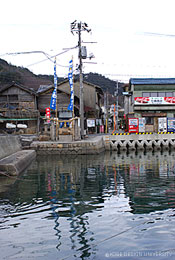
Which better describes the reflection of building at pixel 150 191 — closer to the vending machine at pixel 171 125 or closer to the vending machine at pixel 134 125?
the vending machine at pixel 134 125

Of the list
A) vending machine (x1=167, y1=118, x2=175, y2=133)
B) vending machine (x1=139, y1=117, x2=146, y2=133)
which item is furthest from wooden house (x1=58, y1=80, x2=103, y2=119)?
vending machine (x1=167, y1=118, x2=175, y2=133)

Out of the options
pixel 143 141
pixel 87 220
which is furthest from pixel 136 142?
pixel 87 220

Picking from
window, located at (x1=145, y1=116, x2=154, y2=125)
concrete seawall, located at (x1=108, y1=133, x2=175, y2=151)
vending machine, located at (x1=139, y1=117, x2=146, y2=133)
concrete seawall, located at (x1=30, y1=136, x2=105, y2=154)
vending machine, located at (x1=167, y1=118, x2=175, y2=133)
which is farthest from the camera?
window, located at (x1=145, y1=116, x2=154, y2=125)

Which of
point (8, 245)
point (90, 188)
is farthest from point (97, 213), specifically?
point (90, 188)

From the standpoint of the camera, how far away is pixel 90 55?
30.4 meters

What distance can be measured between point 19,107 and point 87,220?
3682 centimetres

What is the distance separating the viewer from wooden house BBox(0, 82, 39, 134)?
41219mm

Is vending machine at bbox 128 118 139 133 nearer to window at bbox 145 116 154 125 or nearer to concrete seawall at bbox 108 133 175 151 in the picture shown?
concrete seawall at bbox 108 133 175 151

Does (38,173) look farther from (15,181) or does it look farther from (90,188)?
(90,188)

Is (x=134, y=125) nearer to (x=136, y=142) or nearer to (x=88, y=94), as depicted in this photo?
(x=136, y=142)

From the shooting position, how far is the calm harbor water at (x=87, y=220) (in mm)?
5465

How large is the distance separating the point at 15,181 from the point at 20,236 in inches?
276

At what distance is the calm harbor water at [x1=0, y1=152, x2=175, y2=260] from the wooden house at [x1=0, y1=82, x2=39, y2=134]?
2900 centimetres

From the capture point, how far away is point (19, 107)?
42.4 meters
